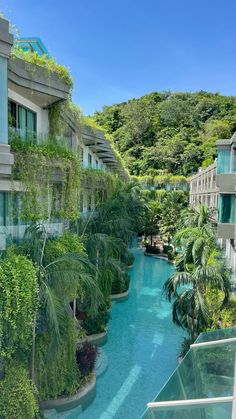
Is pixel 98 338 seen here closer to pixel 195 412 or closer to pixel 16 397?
pixel 16 397

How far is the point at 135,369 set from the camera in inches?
480

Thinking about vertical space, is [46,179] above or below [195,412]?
above

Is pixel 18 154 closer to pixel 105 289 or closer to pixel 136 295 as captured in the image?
pixel 105 289

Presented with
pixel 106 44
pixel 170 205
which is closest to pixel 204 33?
pixel 106 44

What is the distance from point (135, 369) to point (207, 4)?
12.2 meters

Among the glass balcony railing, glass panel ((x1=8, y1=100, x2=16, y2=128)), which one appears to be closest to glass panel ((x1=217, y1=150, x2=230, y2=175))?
glass panel ((x1=8, y1=100, x2=16, y2=128))

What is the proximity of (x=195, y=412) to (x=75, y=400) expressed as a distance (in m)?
7.12

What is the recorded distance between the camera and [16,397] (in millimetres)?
7855

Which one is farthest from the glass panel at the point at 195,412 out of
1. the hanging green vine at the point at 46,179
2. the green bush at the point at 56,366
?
the hanging green vine at the point at 46,179

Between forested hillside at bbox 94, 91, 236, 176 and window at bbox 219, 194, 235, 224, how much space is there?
34.5m

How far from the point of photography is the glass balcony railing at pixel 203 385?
4.07 meters

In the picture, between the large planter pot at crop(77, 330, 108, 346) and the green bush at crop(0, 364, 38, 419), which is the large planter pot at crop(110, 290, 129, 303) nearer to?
the large planter pot at crop(77, 330, 108, 346)

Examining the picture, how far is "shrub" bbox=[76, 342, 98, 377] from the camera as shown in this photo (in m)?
10.8

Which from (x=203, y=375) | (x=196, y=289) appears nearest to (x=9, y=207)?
(x=203, y=375)
